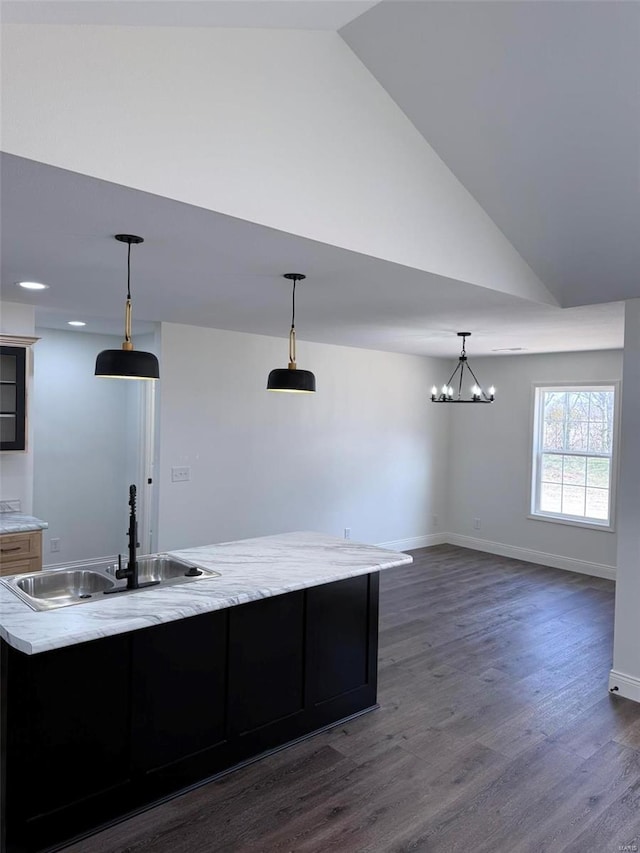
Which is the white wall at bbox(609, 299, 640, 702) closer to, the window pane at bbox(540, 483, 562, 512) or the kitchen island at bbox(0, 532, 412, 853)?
the kitchen island at bbox(0, 532, 412, 853)

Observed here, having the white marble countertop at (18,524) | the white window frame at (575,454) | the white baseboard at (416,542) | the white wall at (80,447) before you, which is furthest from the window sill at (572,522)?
the white marble countertop at (18,524)

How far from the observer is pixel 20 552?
3738mm

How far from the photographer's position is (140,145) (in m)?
1.83

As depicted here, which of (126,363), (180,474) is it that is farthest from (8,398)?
(126,363)

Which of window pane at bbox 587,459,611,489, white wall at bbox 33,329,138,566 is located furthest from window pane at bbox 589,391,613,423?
white wall at bbox 33,329,138,566

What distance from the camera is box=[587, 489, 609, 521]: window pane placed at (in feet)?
20.6

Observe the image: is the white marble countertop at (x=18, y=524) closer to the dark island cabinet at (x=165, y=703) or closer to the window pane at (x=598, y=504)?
the dark island cabinet at (x=165, y=703)

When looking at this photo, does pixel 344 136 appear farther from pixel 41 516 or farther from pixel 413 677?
pixel 41 516

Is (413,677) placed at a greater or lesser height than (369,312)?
lesser

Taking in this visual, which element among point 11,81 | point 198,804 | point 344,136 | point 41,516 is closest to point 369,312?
point 344,136

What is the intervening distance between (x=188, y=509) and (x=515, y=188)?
370cm

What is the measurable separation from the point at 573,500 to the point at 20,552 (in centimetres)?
566

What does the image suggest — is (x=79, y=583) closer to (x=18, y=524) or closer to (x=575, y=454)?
(x=18, y=524)

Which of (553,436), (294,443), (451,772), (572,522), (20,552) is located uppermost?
(553,436)
